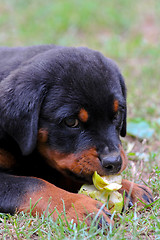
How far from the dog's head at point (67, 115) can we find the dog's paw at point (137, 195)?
215mm

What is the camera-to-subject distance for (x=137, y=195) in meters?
3.35

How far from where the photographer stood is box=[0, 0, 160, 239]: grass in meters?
2.83

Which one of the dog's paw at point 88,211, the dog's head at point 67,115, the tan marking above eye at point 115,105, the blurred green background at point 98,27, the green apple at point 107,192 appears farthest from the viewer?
the blurred green background at point 98,27

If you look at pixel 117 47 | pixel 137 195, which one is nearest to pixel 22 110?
pixel 137 195

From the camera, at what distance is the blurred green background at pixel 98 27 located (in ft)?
27.3

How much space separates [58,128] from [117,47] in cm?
572

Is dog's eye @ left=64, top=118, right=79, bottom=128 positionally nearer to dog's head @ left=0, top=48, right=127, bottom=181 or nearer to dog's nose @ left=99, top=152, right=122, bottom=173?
dog's head @ left=0, top=48, right=127, bottom=181

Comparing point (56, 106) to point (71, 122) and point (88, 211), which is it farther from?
point (88, 211)

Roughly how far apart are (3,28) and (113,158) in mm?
8122

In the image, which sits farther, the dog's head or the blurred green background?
the blurred green background

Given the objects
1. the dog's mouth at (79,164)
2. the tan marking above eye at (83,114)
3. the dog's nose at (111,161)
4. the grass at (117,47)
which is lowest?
the grass at (117,47)

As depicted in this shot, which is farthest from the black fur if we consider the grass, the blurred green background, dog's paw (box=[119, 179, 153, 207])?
the blurred green background

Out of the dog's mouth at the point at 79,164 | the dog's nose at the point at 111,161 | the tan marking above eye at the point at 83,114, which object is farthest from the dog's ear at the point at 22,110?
the dog's nose at the point at 111,161

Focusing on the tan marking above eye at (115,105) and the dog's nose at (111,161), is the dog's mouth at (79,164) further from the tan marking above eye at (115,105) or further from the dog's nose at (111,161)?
the tan marking above eye at (115,105)
